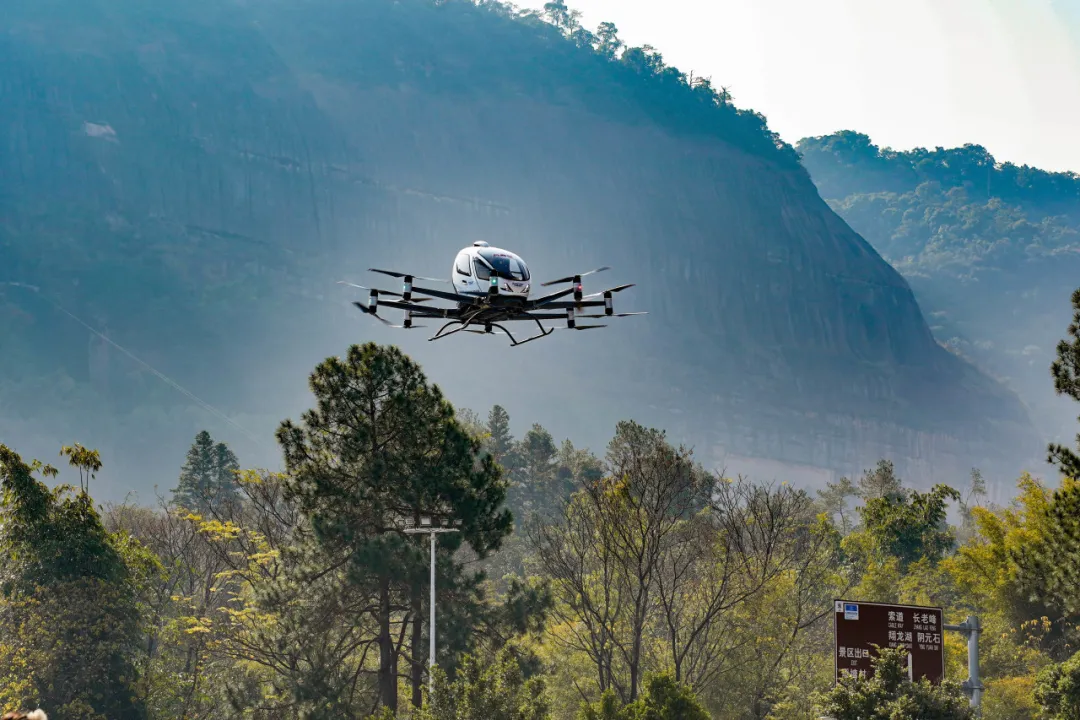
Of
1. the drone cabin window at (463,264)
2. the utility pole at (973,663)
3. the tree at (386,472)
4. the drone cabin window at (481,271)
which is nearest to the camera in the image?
the drone cabin window at (481,271)

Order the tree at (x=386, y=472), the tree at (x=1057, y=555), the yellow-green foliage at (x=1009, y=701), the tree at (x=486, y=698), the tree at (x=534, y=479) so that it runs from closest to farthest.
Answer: the tree at (x=486, y=698), the tree at (x=1057, y=555), the tree at (x=386, y=472), the yellow-green foliage at (x=1009, y=701), the tree at (x=534, y=479)

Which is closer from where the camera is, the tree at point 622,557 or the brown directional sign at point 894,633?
the brown directional sign at point 894,633

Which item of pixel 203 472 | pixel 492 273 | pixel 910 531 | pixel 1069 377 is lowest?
pixel 910 531

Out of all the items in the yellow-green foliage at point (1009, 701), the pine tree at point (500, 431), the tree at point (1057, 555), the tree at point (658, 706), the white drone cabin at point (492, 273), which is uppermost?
the pine tree at point (500, 431)

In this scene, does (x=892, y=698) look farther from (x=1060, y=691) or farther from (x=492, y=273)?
(x=1060, y=691)

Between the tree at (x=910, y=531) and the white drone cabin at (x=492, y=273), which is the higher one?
the white drone cabin at (x=492, y=273)

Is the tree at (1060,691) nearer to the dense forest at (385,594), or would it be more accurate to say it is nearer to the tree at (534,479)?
the dense forest at (385,594)

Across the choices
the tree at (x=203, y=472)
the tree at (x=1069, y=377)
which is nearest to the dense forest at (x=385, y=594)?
the tree at (x=1069, y=377)

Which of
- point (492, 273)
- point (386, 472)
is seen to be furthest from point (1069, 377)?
point (386, 472)
